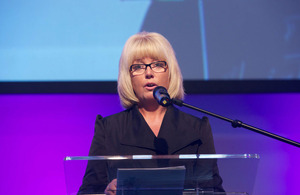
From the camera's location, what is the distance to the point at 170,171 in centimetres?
112

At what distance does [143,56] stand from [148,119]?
0.34 metres

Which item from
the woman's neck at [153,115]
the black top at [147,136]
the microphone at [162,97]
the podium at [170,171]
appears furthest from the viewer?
the woman's neck at [153,115]

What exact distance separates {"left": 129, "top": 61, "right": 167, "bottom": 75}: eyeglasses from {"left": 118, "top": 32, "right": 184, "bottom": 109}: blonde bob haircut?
28 millimetres

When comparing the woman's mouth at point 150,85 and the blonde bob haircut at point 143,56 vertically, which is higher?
the blonde bob haircut at point 143,56

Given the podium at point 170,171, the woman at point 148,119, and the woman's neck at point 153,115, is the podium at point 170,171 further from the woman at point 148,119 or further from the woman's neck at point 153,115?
the woman's neck at point 153,115

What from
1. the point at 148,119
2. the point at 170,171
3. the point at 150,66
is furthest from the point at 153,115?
the point at 170,171

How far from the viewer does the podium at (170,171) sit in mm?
1129

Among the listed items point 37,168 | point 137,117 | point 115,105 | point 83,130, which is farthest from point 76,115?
point 137,117

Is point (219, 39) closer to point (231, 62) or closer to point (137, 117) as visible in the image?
point (231, 62)

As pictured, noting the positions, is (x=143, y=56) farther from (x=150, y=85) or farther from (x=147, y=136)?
(x=147, y=136)

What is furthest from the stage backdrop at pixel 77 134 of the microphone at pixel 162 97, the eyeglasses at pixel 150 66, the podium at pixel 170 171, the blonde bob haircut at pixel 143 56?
the podium at pixel 170 171

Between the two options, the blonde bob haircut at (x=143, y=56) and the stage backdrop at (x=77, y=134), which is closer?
the blonde bob haircut at (x=143, y=56)

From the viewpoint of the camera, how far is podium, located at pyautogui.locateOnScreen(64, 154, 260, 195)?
3.70 feet

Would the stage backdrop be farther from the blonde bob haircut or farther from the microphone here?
the microphone
